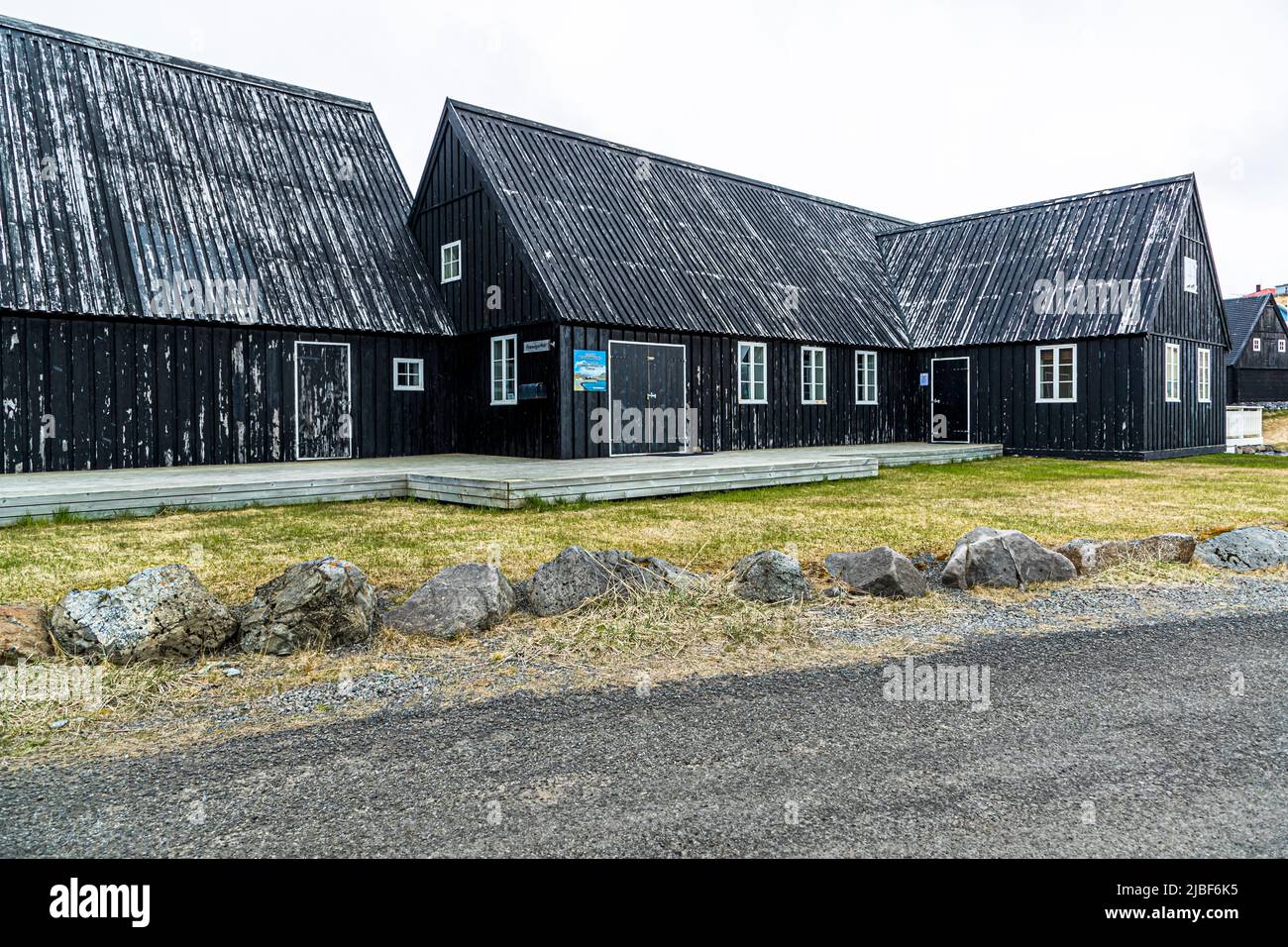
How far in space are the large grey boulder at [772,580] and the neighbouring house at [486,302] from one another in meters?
10.4

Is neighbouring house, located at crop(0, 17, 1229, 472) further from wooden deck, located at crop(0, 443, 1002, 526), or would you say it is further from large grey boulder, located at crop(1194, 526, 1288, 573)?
large grey boulder, located at crop(1194, 526, 1288, 573)

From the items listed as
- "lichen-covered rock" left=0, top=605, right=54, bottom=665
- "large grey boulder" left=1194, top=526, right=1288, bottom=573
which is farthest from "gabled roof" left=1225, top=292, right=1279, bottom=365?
"lichen-covered rock" left=0, top=605, right=54, bottom=665

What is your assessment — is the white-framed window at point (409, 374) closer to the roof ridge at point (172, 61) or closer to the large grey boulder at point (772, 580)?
the roof ridge at point (172, 61)

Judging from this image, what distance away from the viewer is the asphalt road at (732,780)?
3184 mm

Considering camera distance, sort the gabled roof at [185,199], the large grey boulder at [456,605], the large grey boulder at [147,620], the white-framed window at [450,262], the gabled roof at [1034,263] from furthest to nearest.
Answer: the gabled roof at [1034,263] → the white-framed window at [450,262] → the gabled roof at [185,199] → the large grey boulder at [456,605] → the large grey boulder at [147,620]

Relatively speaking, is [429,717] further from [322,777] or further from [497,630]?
[497,630]

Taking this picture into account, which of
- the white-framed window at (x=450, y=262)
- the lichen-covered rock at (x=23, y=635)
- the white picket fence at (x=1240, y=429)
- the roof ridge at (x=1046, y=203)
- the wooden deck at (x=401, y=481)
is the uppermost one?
the roof ridge at (x=1046, y=203)

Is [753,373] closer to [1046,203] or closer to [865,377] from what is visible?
[865,377]

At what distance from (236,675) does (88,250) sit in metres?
13.2

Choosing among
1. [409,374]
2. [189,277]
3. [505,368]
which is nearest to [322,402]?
[409,374]

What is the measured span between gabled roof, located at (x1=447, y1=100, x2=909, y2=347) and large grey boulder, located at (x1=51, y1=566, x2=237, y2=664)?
37.9ft

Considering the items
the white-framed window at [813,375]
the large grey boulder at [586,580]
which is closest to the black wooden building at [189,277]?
the white-framed window at [813,375]

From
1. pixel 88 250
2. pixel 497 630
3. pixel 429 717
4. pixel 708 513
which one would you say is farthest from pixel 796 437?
pixel 429 717

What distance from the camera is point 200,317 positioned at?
15.8 metres
